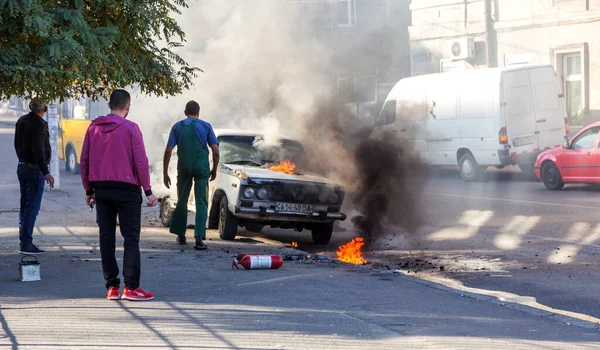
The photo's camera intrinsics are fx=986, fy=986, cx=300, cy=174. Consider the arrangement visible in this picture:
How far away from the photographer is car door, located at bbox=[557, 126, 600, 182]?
65.9 feet

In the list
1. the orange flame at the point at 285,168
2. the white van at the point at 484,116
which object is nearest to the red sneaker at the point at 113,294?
the orange flame at the point at 285,168

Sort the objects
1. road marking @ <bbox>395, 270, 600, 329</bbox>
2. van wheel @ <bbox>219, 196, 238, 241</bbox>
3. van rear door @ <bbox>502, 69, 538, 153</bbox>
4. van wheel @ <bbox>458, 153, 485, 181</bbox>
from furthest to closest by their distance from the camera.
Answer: van wheel @ <bbox>458, 153, 485, 181</bbox> → van rear door @ <bbox>502, 69, 538, 153</bbox> → van wheel @ <bbox>219, 196, 238, 241</bbox> → road marking @ <bbox>395, 270, 600, 329</bbox>

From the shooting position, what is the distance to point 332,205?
12625 millimetres

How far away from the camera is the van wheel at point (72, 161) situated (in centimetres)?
2817

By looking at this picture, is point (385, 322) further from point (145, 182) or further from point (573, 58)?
point (573, 58)

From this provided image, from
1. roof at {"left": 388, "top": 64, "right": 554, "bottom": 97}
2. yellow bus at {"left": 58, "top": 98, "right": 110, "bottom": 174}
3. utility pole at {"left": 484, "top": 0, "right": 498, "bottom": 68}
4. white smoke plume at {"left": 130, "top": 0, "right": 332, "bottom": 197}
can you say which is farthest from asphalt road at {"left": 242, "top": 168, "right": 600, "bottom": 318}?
utility pole at {"left": 484, "top": 0, "right": 498, "bottom": 68}

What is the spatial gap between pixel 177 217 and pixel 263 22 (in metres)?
9.37

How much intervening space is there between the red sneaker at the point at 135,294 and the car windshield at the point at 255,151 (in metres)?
5.65

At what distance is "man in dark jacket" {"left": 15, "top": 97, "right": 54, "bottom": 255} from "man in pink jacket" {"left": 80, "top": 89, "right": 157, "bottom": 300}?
3.06 meters

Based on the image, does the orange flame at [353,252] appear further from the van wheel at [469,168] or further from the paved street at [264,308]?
the van wheel at [469,168]

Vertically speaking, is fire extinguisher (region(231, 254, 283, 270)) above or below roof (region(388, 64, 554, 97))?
below

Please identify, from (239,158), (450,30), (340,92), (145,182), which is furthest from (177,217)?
(450,30)

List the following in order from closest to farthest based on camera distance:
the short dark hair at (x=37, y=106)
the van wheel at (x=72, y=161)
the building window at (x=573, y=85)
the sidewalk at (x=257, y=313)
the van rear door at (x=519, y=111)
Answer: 1. the sidewalk at (x=257, y=313)
2. the short dark hair at (x=37, y=106)
3. the van rear door at (x=519, y=111)
4. the van wheel at (x=72, y=161)
5. the building window at (x=573, y=85)

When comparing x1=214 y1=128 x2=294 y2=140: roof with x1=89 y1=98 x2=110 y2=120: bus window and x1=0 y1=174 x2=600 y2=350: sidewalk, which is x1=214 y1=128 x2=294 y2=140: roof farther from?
x1=89 y1=98 x2=110 y2=120: bus window
